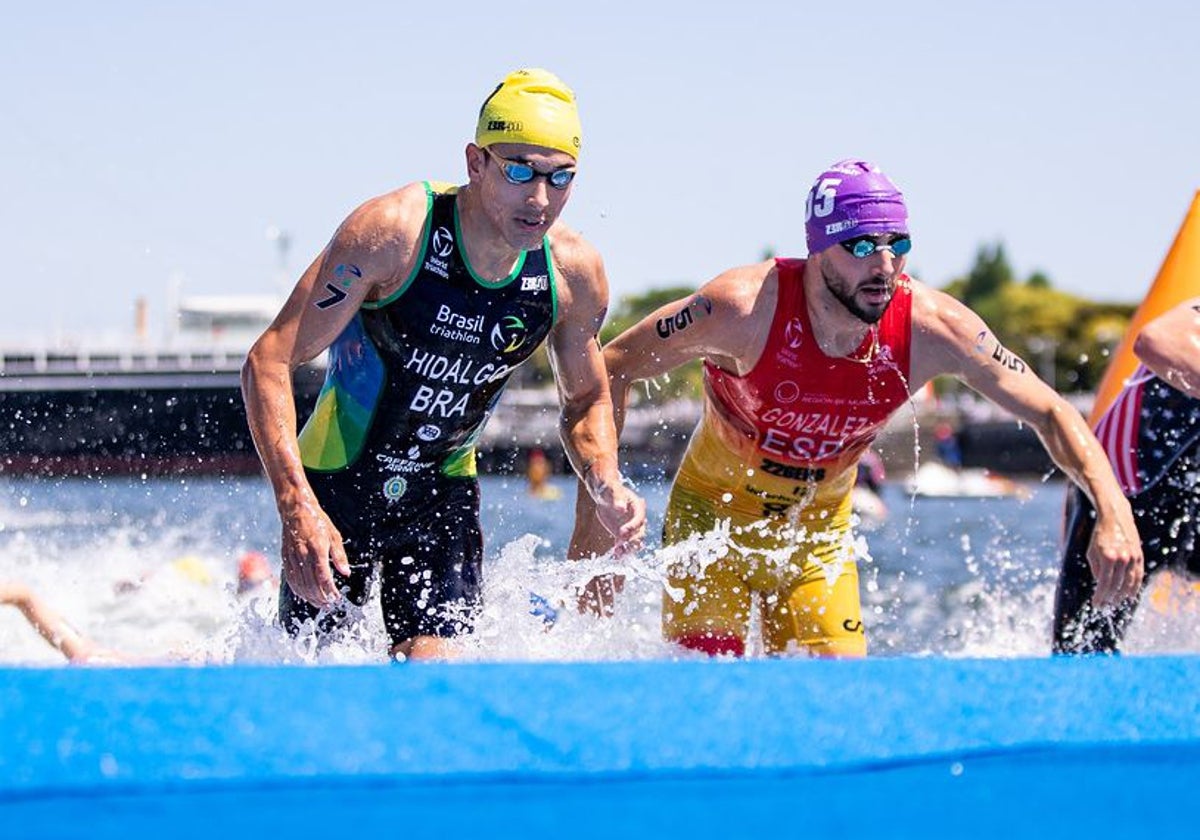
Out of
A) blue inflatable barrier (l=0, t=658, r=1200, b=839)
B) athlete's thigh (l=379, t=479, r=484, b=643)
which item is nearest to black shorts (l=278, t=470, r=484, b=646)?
athlete's thigh (l=379, t=479, r=484, b=643)

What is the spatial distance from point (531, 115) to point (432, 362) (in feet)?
2.62

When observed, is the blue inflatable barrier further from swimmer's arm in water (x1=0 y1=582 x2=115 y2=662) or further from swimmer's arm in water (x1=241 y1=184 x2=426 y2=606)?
swimmer's arm in water (x1=0 y1=582 x2=115 y2=662)

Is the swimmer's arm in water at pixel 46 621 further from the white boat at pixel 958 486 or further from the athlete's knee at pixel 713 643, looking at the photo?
the white boat at pixel 958 486

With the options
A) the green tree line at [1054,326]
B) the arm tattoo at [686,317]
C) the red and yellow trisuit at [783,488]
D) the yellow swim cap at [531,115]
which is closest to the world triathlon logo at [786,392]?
the red and yellow trisuit at [783,488]

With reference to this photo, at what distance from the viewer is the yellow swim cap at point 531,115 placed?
446 centimetres

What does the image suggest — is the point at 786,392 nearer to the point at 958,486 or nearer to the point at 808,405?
the point at 808,405

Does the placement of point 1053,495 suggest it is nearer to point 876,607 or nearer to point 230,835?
point 876,607

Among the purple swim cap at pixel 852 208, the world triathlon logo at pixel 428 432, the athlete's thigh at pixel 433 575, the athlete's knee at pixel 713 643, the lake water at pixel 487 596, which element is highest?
the purple swim cap at pixel 852 208

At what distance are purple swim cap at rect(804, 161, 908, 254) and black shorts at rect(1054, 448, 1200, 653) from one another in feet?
5.28

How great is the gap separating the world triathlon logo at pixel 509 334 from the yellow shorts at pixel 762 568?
3.59 feet

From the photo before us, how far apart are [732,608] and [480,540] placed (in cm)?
94

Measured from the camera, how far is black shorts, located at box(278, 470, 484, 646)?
16.1 ft

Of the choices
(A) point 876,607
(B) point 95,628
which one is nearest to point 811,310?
(B) point 95,628

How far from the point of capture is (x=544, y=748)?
6.43 feet
